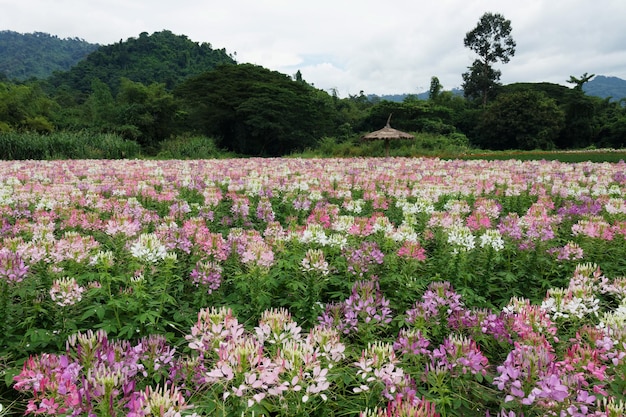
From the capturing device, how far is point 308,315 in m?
3.30

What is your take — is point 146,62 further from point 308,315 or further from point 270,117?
point 308,315

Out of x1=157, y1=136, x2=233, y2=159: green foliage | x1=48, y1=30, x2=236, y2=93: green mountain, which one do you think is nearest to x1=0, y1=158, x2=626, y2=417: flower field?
x1=157, y1=136, x2=233, y2=159: green foliage

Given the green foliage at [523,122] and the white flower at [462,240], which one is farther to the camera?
the green foliage at [523,122]

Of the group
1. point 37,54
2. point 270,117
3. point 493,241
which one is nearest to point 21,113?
point 270,117

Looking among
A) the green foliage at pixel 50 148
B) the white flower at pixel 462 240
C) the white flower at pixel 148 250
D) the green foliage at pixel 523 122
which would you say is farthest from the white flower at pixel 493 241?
the green foliage at pixel 523 122

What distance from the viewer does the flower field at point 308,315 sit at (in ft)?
5.99

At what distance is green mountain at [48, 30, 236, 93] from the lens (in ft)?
220

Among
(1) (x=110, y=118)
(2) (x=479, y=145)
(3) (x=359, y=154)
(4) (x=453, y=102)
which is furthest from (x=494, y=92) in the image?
(1) (x=110, y=118)

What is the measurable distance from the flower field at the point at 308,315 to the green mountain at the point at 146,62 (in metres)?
63.6

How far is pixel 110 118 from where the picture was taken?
41.0m

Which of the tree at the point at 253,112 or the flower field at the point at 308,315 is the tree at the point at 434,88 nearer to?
the tree at the point at 253,112

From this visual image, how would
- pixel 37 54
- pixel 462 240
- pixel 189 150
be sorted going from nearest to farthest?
1. pixel 462 240
2. pixel 189 150
3. pixel 37 54

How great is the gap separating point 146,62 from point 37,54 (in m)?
107

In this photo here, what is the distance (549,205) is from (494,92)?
59483 millimetres
